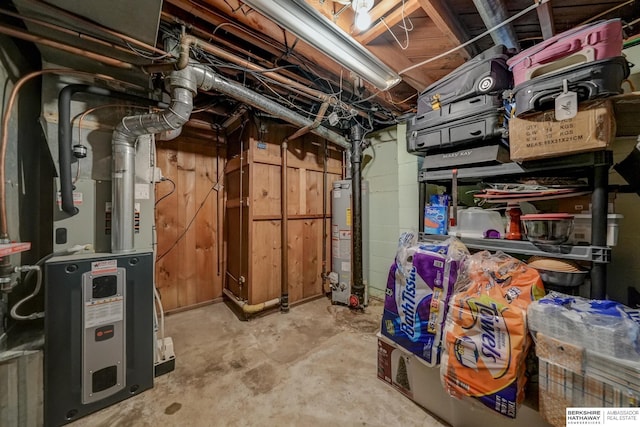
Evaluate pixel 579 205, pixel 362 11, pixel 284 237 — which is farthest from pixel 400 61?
pixel 284 237

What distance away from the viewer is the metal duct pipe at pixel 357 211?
272 centimetres

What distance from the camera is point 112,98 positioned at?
5.05 ft

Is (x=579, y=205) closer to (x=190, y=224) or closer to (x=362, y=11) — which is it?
(x=362, y=11)

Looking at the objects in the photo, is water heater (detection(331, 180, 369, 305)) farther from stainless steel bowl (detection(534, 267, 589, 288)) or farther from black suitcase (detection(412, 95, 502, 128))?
stainless steel bowl (detection(534, 267, 589, 288))

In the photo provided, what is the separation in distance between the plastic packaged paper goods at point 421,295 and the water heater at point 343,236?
50.4 inches

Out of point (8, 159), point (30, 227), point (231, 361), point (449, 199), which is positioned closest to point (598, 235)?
point (449, 199)

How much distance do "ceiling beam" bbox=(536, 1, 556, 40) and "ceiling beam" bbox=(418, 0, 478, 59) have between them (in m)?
0.38

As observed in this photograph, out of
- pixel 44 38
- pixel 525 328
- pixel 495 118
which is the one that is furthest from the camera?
pixel 495 118

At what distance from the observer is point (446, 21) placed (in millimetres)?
1392

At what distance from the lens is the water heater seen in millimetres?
2807

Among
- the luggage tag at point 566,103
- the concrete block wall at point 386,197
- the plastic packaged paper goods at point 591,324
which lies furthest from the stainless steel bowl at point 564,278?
the concrete block wall at point 386,197

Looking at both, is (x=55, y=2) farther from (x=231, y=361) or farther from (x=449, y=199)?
(x=449, y=199)

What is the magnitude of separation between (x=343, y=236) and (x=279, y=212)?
83cm

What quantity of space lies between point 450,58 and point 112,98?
246 centimetres
